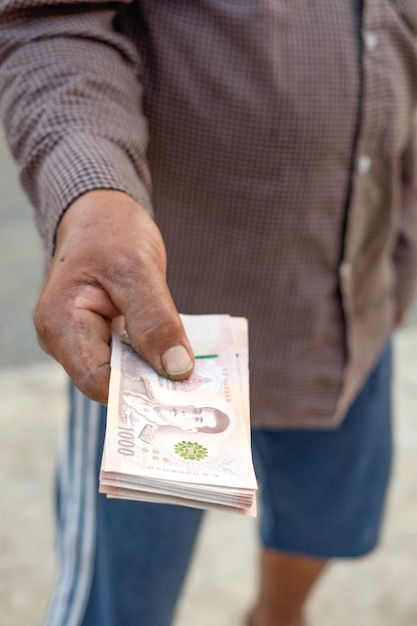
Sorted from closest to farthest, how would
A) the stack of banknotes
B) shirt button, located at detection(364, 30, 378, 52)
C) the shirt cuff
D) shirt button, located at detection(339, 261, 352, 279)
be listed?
1. the stack of banknotes
2. the shirt cuff
3. shirt button, located at detection(364, 30, 378, 52)
4. shirt button, located at detection(339, 261, 352, 279)

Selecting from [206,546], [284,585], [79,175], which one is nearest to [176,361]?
[79,175]

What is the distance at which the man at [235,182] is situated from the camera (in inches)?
45.6

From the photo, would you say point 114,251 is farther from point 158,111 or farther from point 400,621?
point 400,621

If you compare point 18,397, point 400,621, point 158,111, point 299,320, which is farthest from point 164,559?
point 18,397

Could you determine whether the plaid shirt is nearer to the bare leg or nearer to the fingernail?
the fingernail

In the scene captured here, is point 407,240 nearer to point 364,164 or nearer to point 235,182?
point 364,164

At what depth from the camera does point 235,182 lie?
1379 millimetres

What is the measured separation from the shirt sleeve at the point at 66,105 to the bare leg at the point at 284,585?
39.4 inches

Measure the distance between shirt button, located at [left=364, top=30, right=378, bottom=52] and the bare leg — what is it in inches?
41.1

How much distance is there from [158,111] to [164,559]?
732 millimetres

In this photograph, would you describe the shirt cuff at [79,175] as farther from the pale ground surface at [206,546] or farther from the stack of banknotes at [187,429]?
the pale ground surface at [206,546]

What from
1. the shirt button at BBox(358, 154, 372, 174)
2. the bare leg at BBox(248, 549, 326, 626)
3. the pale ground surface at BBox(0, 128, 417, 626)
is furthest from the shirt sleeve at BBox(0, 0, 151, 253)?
the pale ground surface at BBox(0, 128, 417, 626)

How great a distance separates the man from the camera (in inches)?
45.6

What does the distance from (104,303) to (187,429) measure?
17 cm
